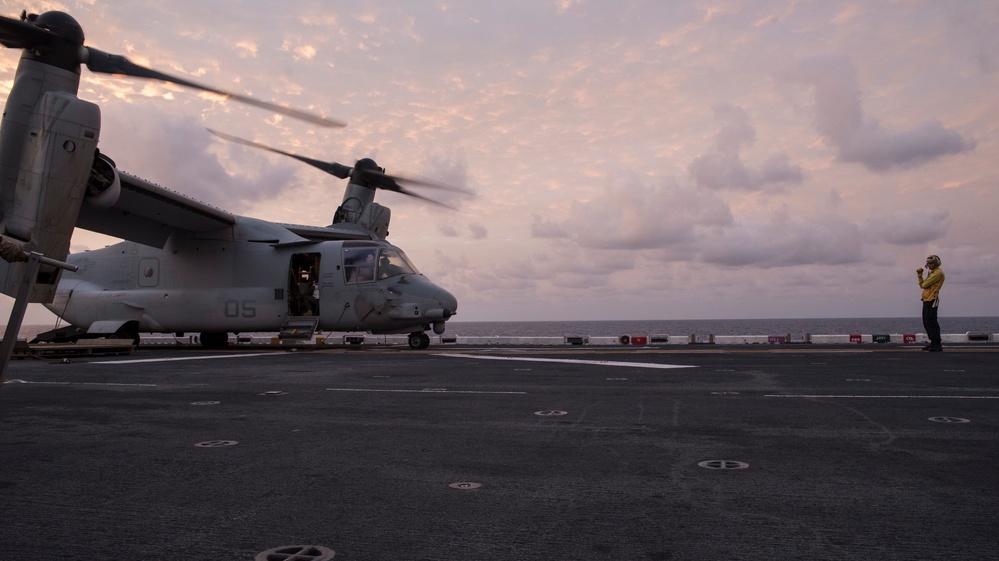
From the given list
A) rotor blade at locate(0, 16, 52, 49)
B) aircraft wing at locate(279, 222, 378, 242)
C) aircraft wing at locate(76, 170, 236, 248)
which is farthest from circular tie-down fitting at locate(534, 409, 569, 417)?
aircraft wing at locate(279, 222, 378, 242)

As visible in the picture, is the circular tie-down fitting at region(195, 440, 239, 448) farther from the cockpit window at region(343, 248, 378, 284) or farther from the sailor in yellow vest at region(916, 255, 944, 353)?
the sailor in yellow vest at region(916, 255, 944, 353)

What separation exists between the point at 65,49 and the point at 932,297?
22.3 meters

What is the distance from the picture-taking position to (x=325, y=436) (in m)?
5.86

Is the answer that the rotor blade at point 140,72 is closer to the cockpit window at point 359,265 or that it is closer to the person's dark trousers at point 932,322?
the cockpit window at point 359,265

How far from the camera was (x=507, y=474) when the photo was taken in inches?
171

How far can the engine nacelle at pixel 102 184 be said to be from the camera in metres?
15.4

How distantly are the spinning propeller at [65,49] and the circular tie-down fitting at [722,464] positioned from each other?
12111 mm

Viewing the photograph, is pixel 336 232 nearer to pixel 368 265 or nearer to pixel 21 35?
pixel 368 265

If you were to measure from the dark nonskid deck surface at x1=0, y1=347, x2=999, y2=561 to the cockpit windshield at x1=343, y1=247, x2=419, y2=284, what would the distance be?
12.9 metres

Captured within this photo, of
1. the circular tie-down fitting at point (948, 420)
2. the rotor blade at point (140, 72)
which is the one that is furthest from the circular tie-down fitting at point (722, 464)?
the rotor blade at point (140, 72)

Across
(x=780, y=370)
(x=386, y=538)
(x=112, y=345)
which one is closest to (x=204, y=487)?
(x=386, y=538)

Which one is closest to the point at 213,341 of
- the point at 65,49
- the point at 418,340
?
the point at 418,340

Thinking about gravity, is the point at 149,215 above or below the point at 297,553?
above

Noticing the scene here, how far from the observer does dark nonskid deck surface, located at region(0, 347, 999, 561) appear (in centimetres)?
302
